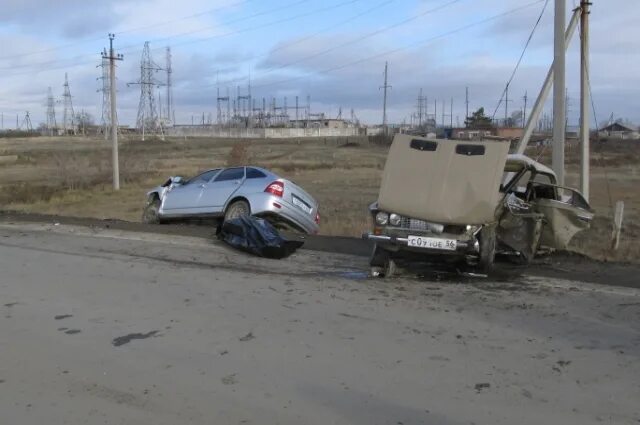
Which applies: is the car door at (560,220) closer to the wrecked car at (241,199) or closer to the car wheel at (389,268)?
the car wheel at (389,268)

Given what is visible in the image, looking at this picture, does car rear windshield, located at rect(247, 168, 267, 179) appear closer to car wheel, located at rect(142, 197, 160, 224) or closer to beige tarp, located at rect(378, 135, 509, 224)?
car wheel, located at rect(142, 197, 160, 224)

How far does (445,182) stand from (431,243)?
0.86 metres

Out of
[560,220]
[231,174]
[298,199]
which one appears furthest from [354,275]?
[231,174]

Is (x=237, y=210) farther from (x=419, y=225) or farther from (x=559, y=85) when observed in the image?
(x=559, y=85)

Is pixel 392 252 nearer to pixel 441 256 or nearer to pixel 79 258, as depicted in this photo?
pixel 441 256

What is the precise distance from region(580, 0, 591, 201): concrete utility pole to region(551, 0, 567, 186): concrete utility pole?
1.47 m

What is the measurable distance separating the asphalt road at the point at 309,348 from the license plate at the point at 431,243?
523mm

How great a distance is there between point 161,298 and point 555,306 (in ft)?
14.7

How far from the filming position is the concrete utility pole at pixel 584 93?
14795 millimetres

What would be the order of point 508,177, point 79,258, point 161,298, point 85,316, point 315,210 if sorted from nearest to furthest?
point 85,316 → point 161,298 → point 508,177 → point 79,258 → point 315,210

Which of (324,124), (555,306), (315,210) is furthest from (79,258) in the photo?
(324,124)

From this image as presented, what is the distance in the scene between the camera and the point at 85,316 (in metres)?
6.77

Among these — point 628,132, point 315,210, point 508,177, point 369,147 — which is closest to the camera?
point 508,177

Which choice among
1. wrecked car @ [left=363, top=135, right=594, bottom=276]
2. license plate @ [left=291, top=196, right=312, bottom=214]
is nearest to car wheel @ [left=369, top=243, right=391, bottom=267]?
wrecked car @ [left=363, top=135, right=594, bottom=276]
